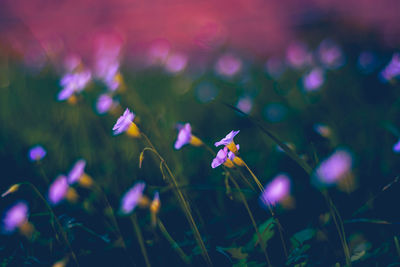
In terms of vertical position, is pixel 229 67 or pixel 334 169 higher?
pixel 334 169

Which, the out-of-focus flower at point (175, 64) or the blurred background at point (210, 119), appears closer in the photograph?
the blurred background at point (210, 119)

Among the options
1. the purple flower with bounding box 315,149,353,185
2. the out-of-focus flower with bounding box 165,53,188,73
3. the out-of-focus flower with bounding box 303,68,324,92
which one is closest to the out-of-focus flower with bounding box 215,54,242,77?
the out-of-focus flower with bounding box 165,53,188,73

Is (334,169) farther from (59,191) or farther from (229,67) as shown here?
(229,67)

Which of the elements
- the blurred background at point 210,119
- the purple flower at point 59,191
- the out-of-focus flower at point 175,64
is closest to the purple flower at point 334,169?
the blurred background at point 210,119

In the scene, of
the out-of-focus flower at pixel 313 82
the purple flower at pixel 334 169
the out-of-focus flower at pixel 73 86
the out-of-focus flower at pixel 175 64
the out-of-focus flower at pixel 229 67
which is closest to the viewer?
the purple flower at pixel 334 169

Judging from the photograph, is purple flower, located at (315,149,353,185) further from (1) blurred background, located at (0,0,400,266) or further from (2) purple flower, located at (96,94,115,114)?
(2) purple flower, located at (96,94,115,114)

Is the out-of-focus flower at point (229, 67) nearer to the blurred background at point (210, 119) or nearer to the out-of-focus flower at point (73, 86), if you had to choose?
the blurred background at point (210, 119)

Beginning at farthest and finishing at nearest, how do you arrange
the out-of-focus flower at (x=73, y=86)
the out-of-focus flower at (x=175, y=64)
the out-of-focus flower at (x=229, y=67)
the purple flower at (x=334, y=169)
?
the out-of-focus flower at (x=175, y=64)
the out-of-focus flower at (x=229, y=67)
the out-of-focus flower at (x=73, y=86)
the purple flower at (x=334, y=169)

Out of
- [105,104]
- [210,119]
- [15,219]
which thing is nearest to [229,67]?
[210,119]
